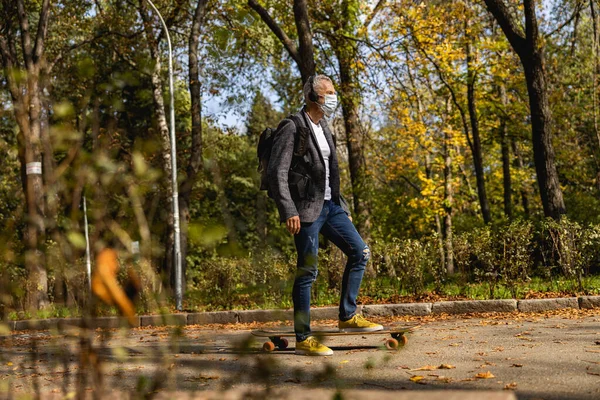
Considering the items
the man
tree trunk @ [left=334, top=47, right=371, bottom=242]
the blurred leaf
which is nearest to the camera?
the blurred leaf

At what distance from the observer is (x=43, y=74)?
2.28 m

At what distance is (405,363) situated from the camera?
5711 mm

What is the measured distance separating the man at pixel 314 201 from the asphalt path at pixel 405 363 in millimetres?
401

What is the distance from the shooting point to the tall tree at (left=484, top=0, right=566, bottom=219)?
13.7 m

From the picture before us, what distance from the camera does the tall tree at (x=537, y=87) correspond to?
44.9 ft

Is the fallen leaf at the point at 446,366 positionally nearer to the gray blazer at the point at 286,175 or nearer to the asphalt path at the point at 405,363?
the asphalt path at the point at 405,363

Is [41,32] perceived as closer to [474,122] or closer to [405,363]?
[474,122]

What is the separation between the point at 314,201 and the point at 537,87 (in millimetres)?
8778

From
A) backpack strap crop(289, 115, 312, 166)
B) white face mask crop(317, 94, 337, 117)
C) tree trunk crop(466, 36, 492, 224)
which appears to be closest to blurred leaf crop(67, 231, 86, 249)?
backpack strap crop(289, 115, 312, 166)

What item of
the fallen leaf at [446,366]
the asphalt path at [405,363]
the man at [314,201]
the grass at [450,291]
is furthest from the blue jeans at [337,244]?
the grass at [450,291]

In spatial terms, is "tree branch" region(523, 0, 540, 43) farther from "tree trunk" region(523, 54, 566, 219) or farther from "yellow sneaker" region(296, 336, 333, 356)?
"yellow sneaker" region(296, 336, 333, 356)

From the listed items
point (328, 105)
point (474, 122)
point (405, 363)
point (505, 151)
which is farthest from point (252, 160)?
point (405, 363)

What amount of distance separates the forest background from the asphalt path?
0.95 ft

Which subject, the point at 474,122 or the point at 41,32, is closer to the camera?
the point at 41,32
